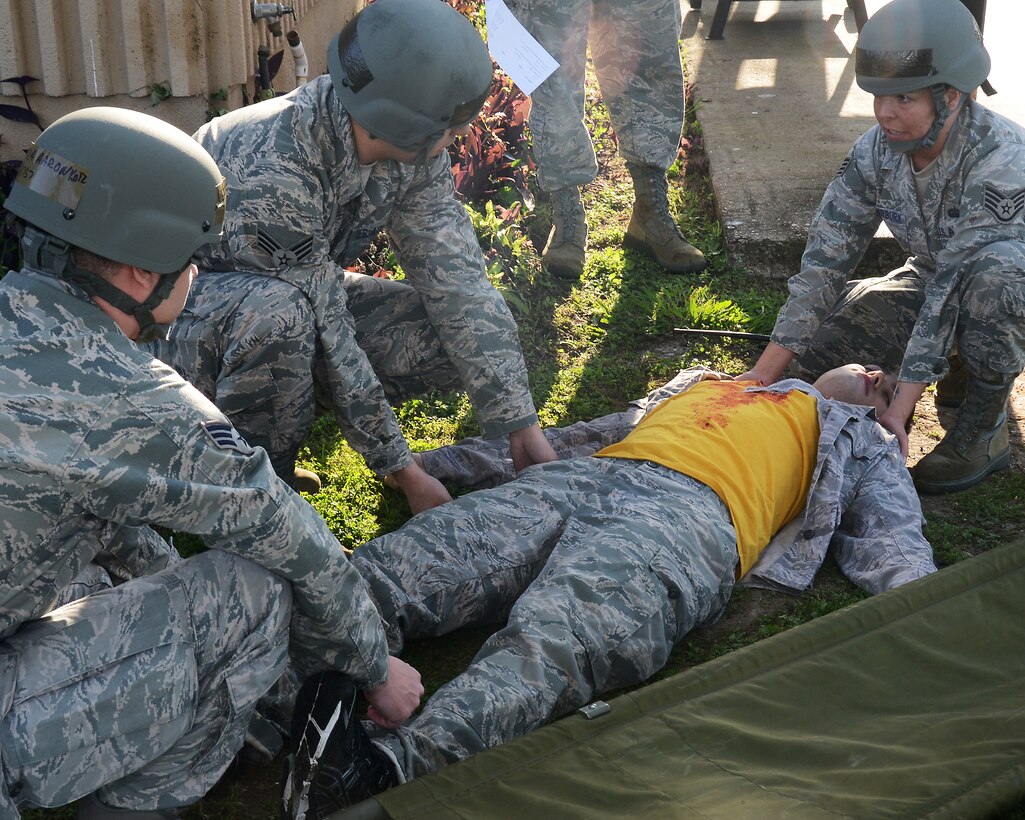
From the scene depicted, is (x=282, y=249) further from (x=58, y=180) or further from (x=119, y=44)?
(x=119, y=44)

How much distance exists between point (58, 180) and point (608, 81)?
390 centimetres

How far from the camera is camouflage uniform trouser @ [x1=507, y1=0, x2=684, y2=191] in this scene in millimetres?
5281

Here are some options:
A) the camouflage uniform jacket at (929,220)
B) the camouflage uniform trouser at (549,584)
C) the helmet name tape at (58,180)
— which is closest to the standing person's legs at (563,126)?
the camouflage uniform jacket at (929,220)

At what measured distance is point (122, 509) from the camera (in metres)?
2.11

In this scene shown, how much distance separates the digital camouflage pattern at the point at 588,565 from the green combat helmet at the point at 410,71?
3.58ft

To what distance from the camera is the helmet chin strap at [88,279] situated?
216 cm

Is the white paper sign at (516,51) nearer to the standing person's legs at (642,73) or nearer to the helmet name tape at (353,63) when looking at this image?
the standing person's legs at (642,73)

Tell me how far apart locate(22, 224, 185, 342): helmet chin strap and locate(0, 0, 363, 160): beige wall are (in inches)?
114

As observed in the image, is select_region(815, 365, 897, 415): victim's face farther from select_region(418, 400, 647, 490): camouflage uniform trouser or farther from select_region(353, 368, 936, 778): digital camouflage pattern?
select_region(418, 400, 647, 490): camouflage uniform trouser

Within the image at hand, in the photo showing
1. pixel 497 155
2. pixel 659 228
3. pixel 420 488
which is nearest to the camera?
pixel 420 488

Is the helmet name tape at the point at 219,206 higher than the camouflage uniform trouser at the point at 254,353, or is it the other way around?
the helmet name tape at the point at 219,206

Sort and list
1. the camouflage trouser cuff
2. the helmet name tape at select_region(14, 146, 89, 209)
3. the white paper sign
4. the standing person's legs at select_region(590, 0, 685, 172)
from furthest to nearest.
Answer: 1. the standing person's legs at select_region(590, 0, 685, 172)
2. the white paper sign
3. the camouflage trouser cuff
4. the helmet name tape at select_region(14, 146, 89, 209)

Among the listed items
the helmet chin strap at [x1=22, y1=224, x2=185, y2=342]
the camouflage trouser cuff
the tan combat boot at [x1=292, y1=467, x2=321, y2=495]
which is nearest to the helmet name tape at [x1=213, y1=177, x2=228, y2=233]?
the helmet chin strap at [x1=22, y1=224, x2=185, y2=342]

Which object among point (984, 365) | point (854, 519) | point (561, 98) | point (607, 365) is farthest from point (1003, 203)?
point (561, 98)
